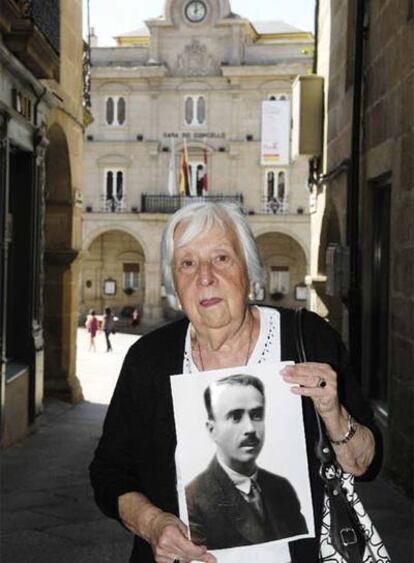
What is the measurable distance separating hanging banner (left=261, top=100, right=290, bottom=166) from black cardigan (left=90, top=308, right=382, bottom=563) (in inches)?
672

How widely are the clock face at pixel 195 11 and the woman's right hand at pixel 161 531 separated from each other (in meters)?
37.8

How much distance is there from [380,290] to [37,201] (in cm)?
455

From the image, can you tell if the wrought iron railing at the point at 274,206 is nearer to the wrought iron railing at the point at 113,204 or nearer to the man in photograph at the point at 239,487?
the wrought iron railing at the point at 113,204

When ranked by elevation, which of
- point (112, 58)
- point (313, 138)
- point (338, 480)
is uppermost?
point (112, 58)

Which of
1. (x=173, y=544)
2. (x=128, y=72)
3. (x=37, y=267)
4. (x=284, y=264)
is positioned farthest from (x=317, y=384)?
(x=284, y=264)

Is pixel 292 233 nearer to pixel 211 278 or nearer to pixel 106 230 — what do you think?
pixel 106 230

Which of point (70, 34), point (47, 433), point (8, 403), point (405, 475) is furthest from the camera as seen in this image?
point (70, 34)

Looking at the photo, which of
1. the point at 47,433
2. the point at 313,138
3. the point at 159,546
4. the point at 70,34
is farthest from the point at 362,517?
the point at 70,34

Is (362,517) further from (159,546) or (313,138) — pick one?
A: (313,138)

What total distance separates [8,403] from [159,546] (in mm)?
7331

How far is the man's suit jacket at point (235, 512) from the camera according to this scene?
7.43 feet

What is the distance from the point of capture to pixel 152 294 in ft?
123

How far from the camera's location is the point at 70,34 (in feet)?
Answer: 44.0

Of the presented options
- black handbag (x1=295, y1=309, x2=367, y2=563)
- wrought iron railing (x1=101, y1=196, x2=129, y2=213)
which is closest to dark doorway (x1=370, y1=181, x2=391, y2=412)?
black handbag (x1=295, y1=309, x2=367, y2=563)
